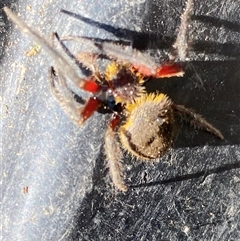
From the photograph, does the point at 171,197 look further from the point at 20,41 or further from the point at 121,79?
the point at 20,41

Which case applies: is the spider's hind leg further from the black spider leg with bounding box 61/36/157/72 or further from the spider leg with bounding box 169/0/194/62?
the spider leg with bounding box 169/0/194/62

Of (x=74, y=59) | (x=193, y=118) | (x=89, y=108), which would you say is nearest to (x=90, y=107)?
(x=89, y=108)

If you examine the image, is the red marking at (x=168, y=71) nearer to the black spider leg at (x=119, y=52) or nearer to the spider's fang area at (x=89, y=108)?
the black spider leg at (x=119, y=52)

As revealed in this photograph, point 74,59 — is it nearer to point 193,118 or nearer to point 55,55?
point 55,55

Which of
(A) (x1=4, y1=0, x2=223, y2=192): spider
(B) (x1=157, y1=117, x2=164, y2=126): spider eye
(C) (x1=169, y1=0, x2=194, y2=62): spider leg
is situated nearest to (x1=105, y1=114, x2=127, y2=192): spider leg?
(A) (x1=4, y1=0, x2=223, y2=192): spider

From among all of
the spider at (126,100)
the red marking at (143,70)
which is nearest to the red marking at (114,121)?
the spider at (126,100)

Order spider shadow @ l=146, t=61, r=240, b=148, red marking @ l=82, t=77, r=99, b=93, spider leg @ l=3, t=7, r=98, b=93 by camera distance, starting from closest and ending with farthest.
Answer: spider leg @ l=3, t=7, r=98, b=93, red marking @ l=82, t=77, r=99, b=93, spider shadow @ l=146, t=61, r=240, b=148
